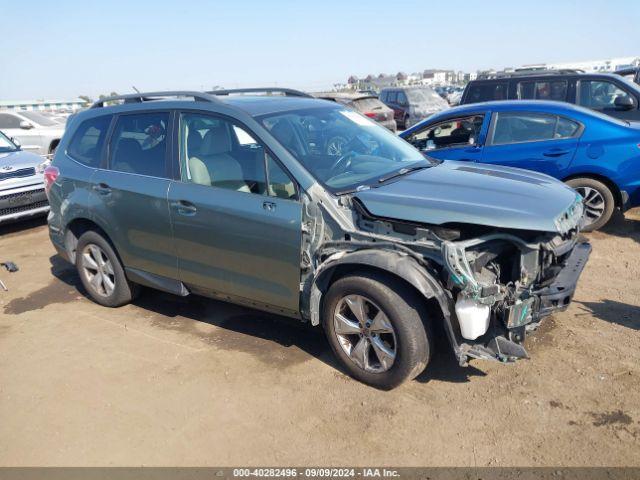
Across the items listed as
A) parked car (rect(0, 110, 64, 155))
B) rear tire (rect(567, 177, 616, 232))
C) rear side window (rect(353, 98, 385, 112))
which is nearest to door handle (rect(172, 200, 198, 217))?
rear tire (rect(567, 177, 616, 232))

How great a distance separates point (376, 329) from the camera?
11.5ft

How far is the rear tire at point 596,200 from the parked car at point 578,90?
10.1 ft

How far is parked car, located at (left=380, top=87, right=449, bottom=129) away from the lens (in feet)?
60.9

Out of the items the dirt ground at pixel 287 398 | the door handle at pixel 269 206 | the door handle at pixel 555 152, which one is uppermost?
the door handle at pixel 269 206

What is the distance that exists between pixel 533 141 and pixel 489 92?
4273 mm

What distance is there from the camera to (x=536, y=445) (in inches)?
118

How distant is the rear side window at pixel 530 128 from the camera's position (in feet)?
21.0

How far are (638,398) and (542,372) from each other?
58 cm

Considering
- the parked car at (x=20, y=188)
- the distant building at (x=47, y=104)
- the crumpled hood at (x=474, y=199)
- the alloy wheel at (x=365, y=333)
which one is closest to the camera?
the crumpled hood at (x=474, y=199)

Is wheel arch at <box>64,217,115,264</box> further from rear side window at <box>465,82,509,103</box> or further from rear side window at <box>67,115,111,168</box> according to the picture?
rear side window at <box>465,82,509,103</box>

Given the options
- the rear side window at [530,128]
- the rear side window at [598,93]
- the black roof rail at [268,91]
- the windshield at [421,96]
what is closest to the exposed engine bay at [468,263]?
the black roof rail at [268,91]

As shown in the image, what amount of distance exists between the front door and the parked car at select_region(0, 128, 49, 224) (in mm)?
5101

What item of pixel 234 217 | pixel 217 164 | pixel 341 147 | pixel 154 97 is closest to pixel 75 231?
pixel 154 97

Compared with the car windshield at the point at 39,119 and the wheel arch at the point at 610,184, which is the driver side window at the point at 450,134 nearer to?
the wheel arch at the point at 610,184
